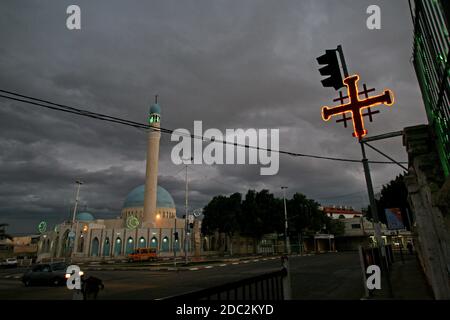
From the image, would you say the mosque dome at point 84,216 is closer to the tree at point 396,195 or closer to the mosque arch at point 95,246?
the mosque arch at point 95,246

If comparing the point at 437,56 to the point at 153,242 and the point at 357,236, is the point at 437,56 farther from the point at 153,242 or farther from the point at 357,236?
the point at 357,236

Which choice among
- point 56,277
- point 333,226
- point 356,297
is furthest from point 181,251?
point 356,297

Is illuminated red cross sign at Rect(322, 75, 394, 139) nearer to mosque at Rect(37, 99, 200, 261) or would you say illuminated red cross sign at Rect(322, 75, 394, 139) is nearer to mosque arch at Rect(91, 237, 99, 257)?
mosque at Rect(37, 99, 200, 261)

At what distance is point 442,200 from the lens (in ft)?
17.4

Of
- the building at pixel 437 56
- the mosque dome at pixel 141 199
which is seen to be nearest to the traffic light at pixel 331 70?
the building at pixel 437 56

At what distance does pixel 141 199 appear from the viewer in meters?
69.4

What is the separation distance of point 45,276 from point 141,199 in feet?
178

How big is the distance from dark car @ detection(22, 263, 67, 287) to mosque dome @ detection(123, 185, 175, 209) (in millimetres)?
52301

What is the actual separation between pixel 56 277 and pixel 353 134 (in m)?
17.8

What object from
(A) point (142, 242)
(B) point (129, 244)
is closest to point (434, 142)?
(A) point (142, 242)

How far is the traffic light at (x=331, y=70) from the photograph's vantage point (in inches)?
298

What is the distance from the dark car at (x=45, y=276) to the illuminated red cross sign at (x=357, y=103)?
17.4 metres
